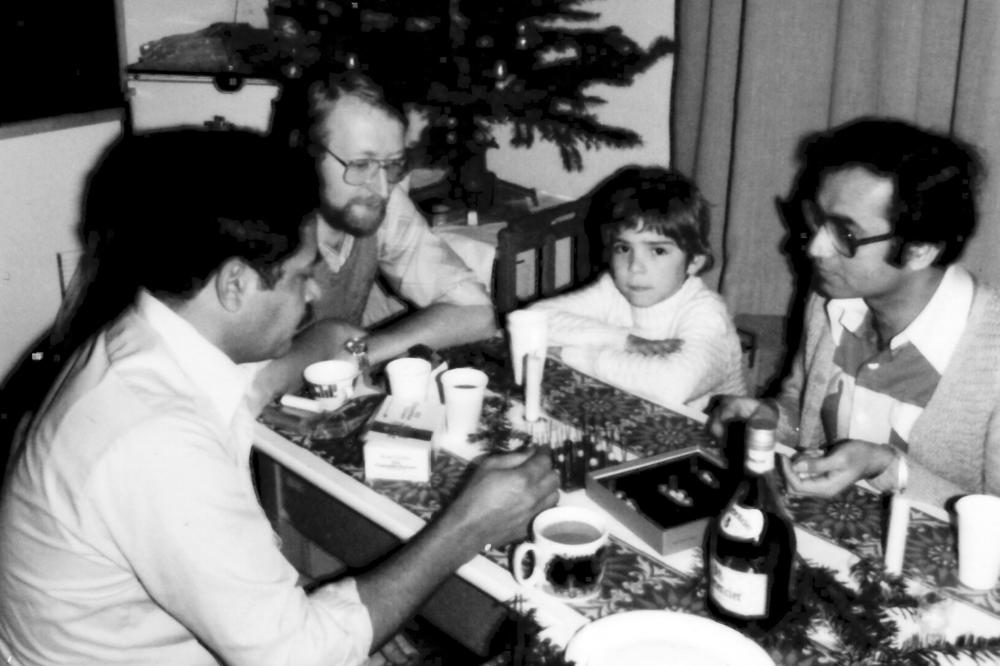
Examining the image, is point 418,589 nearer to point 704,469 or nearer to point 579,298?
point 704,469

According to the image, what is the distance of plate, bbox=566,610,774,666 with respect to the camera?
1.14 meters

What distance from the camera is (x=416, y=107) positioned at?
397 centimetres

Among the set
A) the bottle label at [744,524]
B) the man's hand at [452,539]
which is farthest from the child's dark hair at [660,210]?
the bottle label at [744,524]

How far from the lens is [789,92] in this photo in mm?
2891

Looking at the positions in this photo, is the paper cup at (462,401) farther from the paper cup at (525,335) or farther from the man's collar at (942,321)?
the man's collar at (942,321)

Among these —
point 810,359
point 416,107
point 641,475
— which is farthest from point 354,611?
point 416,107

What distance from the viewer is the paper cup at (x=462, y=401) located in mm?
1677

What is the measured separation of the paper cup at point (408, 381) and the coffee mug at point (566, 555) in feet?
1.69

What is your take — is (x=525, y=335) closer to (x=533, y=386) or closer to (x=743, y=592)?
(x=533, y=386)

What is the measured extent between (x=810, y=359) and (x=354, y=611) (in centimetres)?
118

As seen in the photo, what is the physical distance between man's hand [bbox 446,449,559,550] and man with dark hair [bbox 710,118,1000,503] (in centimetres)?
41

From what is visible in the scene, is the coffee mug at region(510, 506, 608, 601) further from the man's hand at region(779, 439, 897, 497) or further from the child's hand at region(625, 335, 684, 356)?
the child's hand at region(625, 335, 684, 356)

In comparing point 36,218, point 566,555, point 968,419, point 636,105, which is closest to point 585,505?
point 566,555

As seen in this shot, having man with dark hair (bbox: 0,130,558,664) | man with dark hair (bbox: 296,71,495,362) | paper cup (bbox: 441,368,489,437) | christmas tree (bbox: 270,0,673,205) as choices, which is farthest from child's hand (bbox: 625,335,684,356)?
christmas tree (bbox: 270,0,673,205)
